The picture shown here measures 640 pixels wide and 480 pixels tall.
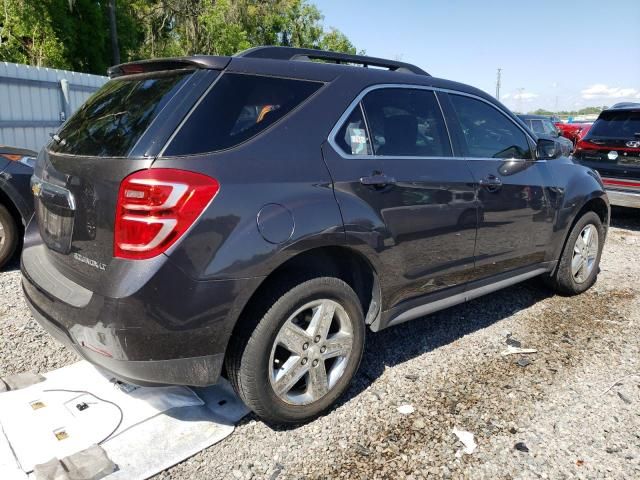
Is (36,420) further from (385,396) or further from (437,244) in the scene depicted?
(437,244)

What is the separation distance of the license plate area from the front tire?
3.07 feet

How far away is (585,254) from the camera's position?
4.75 metres

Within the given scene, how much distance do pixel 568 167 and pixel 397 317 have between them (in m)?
2.34

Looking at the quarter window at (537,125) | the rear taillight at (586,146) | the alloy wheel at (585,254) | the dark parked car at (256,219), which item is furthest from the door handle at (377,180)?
the quarter window at (537,125)

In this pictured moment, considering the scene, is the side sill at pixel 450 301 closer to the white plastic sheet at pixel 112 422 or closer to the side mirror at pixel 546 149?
the side mirror at pixel 546 149

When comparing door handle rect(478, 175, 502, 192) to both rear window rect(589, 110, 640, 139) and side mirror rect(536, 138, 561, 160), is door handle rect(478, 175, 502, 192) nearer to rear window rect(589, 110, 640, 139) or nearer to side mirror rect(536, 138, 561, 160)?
side mirror rect(536, 138, 561, 160)

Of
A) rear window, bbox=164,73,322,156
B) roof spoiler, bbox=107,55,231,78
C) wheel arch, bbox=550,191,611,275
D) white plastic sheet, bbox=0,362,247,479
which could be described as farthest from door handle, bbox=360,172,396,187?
wheel arch, bbox=550,191,611,275

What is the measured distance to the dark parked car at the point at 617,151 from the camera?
7.66 m

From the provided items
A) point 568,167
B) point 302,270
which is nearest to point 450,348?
point 302,270

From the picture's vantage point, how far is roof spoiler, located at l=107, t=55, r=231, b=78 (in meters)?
2.41

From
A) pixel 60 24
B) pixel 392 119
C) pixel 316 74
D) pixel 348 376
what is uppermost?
pixel 60 24

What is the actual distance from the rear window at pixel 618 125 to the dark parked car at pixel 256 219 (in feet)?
18.7

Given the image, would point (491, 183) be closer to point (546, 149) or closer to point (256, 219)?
point (546, 149)

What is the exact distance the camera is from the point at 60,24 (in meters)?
17.8
